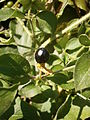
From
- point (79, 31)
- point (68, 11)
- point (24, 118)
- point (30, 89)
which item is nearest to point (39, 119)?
point (24, 118)

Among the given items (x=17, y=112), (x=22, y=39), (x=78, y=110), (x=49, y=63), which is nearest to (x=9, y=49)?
(x=22, y=39)

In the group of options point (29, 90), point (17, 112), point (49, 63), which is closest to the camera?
point (29, 90)

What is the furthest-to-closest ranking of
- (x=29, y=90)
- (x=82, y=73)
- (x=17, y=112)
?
(x=17, y=112) → (x=29, y=90) → (x=82, y=73)

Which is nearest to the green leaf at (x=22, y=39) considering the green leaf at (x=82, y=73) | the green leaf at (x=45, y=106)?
the green leaf at (x=45, y=106)

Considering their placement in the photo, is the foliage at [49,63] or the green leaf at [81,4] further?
the green leaf at [81,4]

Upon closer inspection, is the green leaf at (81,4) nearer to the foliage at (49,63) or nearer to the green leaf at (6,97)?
the foliage at (49,63)

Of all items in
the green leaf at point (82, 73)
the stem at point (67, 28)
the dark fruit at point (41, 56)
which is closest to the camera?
the green leaf at point (82, 73)

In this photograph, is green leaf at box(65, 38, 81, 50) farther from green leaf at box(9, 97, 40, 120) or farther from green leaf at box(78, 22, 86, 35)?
green leaf at box(9, 97, 40, 120)

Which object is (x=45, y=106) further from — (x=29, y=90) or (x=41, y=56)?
(x=41, y=56)

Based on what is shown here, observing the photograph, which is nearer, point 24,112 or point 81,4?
point 24,112
